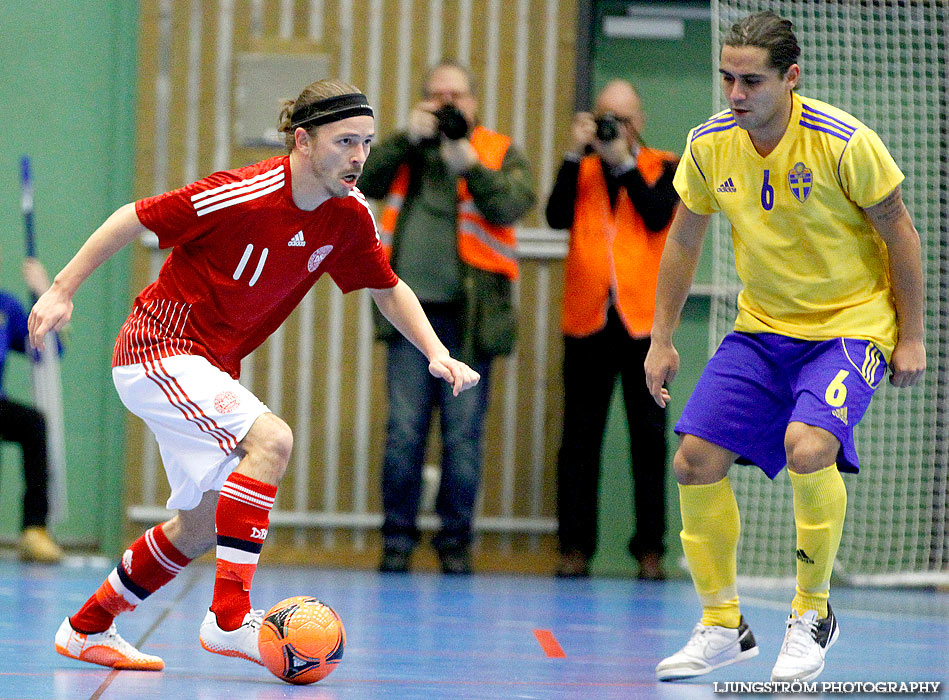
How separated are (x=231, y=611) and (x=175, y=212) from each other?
1.00 meters

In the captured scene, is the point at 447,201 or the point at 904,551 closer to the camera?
the point at 447,201

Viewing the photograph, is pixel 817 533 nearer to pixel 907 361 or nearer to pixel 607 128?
pixel 907 361

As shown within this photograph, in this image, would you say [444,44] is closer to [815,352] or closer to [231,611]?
[815,352]

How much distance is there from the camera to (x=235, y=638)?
3035 mm

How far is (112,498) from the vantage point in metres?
6.98

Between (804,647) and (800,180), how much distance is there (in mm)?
1204

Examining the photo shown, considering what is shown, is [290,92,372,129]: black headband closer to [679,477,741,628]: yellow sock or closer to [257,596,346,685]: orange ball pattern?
[257,596,346,685]: orange ball pattern

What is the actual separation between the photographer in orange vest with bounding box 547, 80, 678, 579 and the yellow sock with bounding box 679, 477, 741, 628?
273 centimetres

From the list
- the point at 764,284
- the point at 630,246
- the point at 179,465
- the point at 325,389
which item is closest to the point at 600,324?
the point at 630,246

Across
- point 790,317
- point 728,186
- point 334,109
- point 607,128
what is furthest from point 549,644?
point 607,128

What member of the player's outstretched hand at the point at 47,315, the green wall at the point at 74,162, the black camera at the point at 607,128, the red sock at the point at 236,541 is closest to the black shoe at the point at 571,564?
the black camera at the point at 607,128

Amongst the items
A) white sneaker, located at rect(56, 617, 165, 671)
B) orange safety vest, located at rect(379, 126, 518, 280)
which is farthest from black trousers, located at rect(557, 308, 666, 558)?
white sneaker, located at rect(56, 617, 165, 671)

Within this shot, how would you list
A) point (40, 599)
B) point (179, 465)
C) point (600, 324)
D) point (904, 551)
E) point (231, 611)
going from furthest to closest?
point (904, 551), point (600, 324), point (40, 599), point (179, 465), point (231, 611)

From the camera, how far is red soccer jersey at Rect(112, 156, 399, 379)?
3.20m
